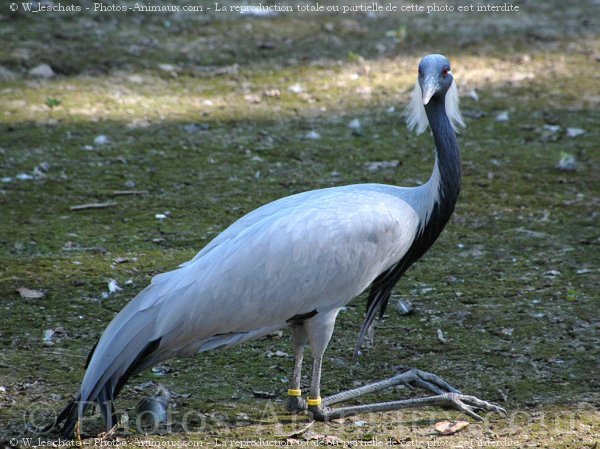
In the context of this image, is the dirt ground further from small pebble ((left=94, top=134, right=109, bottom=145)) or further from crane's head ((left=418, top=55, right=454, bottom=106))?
crane's head ((left=418, top=55, right=454, bottom=106))

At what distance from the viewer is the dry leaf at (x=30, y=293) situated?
4.76 meters

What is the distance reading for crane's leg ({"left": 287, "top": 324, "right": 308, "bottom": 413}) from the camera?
3993mm

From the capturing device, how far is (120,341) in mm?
3672

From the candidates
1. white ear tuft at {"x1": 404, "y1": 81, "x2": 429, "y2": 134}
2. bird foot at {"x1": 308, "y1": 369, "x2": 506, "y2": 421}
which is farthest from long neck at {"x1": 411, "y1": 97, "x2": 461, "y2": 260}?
bird foot at {"x1": 308, "y1": 369, "x2": 506, "y2": 421}

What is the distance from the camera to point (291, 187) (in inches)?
242

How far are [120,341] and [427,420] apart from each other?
131cm

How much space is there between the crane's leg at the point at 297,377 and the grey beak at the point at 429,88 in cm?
114

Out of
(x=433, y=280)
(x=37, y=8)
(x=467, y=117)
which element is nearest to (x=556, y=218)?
(x=433, y=280)

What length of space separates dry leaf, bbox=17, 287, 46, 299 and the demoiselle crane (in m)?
1.15

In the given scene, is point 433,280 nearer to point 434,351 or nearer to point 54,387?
point 434,351

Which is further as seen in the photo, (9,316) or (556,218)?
(556,218)

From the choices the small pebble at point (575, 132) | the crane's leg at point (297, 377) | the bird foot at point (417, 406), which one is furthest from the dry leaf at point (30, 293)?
the small pebble at point (575, 132)

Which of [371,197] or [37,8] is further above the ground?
[37,8]

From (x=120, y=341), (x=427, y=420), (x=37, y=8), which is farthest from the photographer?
(x=37, y=8)
